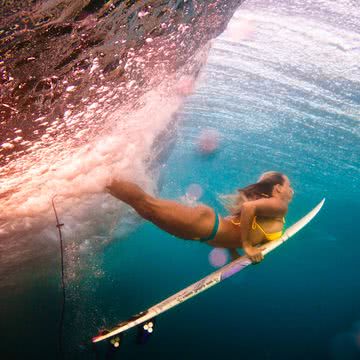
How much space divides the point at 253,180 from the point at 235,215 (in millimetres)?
26438

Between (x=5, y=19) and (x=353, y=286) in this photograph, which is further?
(x=353, y=286)

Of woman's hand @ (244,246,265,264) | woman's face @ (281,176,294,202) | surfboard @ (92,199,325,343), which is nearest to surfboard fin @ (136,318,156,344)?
surfboard @ (92,199,325,343)

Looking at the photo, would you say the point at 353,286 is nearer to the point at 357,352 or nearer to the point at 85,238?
the point at 357,352

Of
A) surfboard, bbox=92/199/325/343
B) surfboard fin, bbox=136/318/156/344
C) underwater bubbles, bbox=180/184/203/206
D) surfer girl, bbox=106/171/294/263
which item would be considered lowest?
underwater bubbles, bbox=180/184/203/206

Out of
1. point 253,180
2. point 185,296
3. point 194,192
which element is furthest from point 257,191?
point 194,192

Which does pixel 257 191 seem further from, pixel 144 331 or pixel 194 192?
pixel 194 192

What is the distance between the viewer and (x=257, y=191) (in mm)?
4961

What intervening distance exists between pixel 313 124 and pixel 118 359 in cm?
3915

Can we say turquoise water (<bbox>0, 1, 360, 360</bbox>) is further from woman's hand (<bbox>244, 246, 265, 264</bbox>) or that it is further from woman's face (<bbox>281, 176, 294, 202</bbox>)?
woman's hand (<bbox>244, 246, 265, 264</bbox>)

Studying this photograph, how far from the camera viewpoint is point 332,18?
6555 mm

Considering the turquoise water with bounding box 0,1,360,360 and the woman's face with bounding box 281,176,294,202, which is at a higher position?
the woman's face with bounding box 281,176,294,202

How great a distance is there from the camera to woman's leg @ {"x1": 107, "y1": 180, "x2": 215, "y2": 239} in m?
4.60

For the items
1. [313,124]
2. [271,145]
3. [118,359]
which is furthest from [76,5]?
[118,359]

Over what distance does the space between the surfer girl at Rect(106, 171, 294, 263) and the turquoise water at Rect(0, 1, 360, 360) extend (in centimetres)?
452
